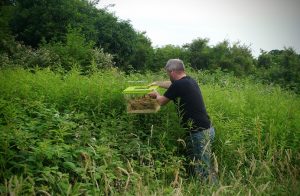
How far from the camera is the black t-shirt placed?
5.15 m

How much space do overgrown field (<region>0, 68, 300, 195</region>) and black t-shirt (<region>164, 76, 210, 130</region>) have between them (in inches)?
12.9

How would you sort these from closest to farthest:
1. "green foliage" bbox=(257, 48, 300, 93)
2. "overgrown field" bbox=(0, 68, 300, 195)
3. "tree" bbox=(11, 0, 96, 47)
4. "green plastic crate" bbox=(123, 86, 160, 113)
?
"overgrown field" bbox=(0, 68, 300, 195) < "green plastic crate" bbox=(123, 86, 160, 113) < "green foliage" bbox=(257, 48, 300, 93) < "tree" bbox=(11, 0, 96, 47)

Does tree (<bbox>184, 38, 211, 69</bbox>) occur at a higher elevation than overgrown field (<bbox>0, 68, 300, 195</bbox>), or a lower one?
higher

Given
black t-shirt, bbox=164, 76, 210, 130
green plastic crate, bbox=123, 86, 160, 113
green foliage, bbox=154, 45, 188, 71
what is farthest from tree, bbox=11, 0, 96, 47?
black t-shirt, bbox=164, 76, 210, 130

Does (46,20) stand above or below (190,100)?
above

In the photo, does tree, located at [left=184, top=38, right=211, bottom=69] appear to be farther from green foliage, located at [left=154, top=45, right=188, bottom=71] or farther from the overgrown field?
the overgrown field

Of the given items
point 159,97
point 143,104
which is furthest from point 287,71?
point 143,104

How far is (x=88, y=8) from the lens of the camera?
28234 millimetres

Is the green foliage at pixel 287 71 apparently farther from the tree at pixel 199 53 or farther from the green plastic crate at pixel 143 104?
the green plastic crate at pixel 143 104

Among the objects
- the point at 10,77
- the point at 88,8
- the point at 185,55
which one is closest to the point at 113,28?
the point at 88,8

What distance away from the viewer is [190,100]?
5.18m

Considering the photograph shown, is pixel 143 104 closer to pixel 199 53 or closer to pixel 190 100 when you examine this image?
pixel 190 100

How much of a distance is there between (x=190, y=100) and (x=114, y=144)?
1.55 meters

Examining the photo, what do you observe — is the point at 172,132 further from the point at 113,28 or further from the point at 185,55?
the point at 185,55
